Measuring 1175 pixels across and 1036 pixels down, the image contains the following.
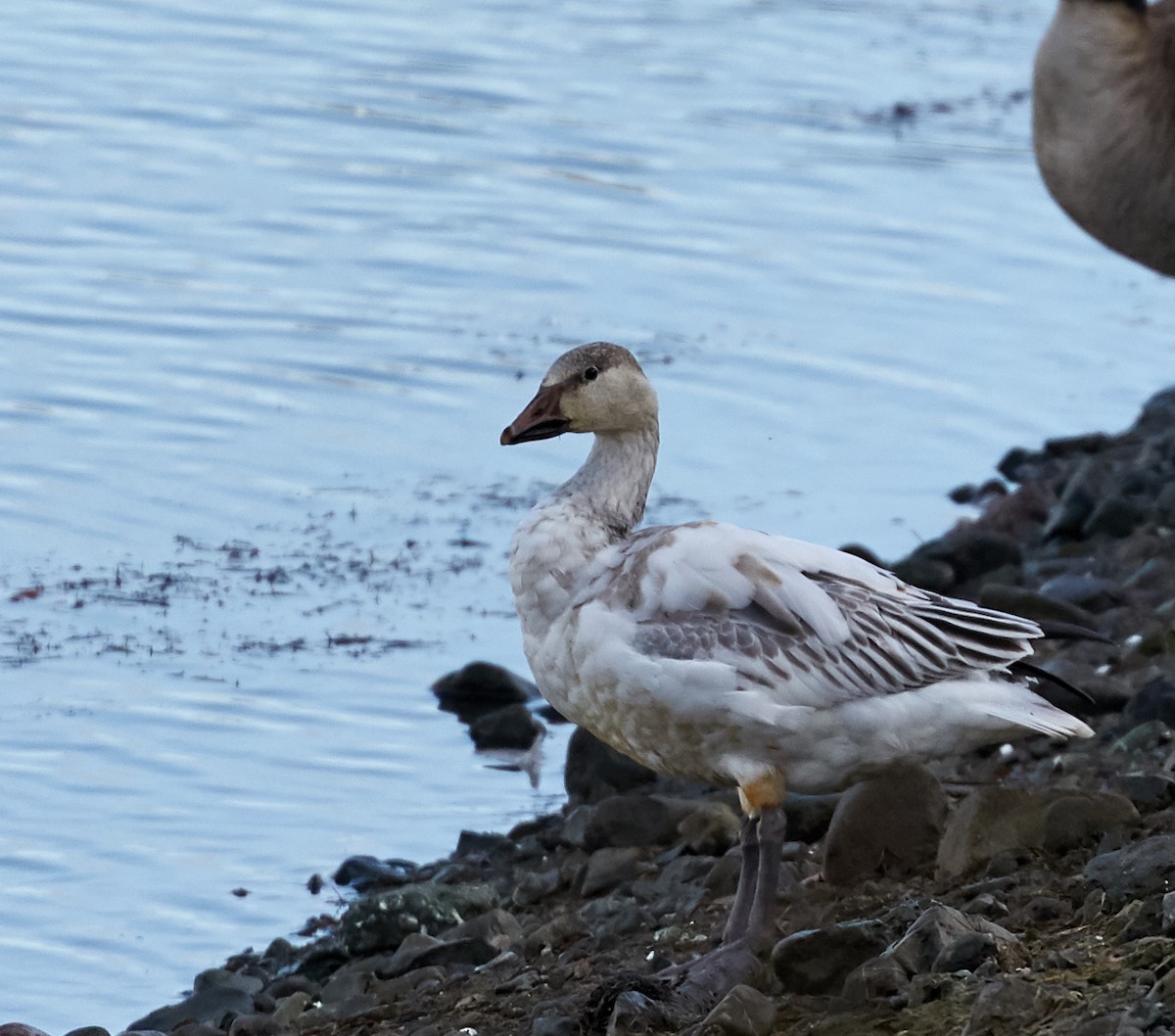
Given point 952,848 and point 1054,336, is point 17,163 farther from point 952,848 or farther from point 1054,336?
point 952,848

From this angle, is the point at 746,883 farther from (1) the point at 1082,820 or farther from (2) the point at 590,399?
(2) the point at 590,399

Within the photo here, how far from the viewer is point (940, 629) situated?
559 centimetres

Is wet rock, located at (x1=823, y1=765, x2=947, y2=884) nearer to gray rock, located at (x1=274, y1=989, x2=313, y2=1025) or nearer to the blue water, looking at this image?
gray rock, located at (x1=274, y1=989, x2=313, y2=1025)

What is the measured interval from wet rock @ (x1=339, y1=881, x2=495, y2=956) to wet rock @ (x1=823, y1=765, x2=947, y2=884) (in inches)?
50.3

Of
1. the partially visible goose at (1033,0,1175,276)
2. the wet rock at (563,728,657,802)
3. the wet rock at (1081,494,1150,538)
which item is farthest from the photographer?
the wet rock at (1081,494,1150,538)

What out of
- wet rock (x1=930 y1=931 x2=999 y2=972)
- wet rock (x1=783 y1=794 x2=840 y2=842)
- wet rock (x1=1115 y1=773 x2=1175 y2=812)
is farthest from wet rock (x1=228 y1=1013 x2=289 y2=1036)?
wet rock (x1=1115 y1=773 x2=1175 y2=812)

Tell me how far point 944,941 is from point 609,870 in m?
1.99

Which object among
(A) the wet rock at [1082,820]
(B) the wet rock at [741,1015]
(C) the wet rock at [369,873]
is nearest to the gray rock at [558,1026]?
(B) the wet rock at [741,1015]

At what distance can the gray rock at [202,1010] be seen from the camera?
6.28 m

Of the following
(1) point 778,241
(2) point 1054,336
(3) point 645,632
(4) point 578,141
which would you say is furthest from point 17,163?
(3) point 645,632

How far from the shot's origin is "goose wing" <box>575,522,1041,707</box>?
5430 millimetres

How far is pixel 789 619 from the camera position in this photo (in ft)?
18.1

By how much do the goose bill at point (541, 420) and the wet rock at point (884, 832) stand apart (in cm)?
132

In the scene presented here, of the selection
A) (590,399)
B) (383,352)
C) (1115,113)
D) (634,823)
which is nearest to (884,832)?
(634,823)
